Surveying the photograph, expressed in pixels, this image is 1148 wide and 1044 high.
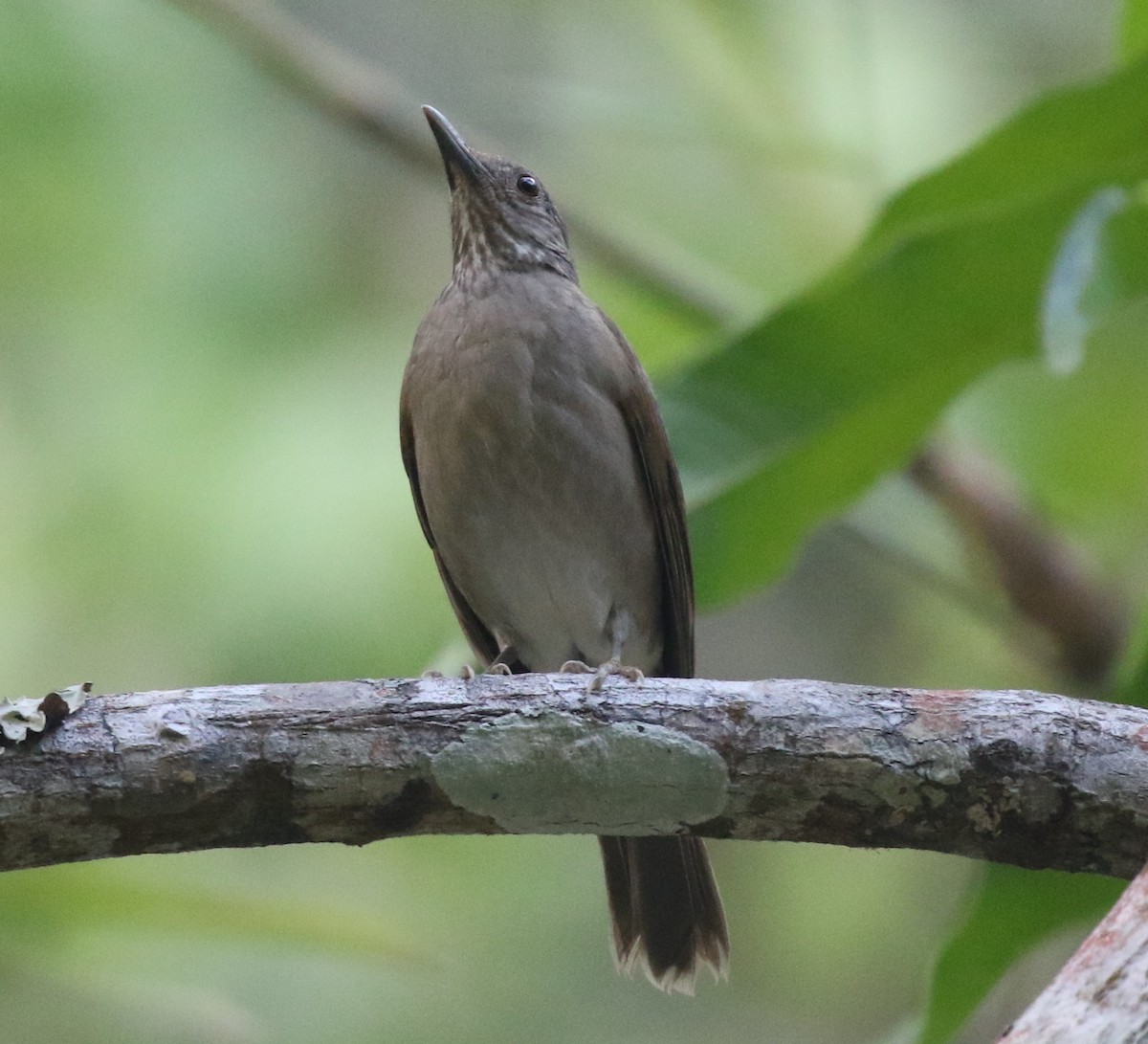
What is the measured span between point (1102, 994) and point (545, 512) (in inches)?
102

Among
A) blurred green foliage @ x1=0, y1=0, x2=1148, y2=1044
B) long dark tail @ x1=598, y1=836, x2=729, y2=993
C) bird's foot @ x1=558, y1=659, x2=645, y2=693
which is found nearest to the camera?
bird's foot @ x1=558, y1=659, x2=645, y2=693

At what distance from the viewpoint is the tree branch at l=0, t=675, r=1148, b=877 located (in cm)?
307

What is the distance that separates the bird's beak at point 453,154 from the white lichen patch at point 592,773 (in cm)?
268

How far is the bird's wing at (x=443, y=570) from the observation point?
5.14 metres

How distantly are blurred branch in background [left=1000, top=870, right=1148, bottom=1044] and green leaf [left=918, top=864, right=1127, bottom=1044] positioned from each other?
124 centimetres

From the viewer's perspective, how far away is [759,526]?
4.77m

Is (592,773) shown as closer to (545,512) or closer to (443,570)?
(545,512)

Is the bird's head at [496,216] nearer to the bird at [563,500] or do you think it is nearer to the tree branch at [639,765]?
the bird at [563,500]

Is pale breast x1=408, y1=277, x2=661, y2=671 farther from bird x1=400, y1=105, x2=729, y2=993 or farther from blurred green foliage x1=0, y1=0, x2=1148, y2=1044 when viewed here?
blurred green foliage x1=0, y1=0, x2=1148, y2=1044

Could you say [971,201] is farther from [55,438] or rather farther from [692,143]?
[55,438]

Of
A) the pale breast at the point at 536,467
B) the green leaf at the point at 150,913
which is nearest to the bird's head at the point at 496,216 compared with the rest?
the pale breast at the point at 536,467

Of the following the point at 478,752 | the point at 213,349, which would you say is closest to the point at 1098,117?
the point at 478,752

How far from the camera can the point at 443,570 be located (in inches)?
208

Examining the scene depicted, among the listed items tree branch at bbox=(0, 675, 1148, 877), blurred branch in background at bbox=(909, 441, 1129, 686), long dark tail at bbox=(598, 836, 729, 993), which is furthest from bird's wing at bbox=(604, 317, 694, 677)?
tree branch at bbox=(0, 675, 1148, 877)
